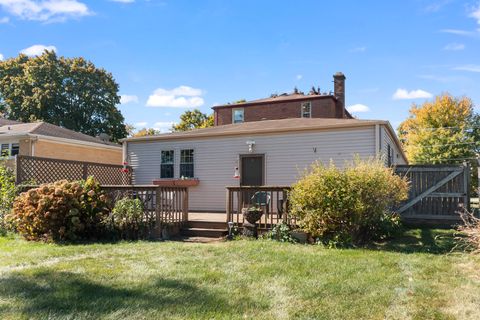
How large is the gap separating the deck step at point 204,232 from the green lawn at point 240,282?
5.16ft

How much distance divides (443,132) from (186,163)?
1044 inches

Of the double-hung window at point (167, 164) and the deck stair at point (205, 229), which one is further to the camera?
the double-hung window at point (167, 164)

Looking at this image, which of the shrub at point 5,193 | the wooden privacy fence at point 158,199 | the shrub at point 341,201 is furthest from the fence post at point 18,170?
the shrub at point 341,201

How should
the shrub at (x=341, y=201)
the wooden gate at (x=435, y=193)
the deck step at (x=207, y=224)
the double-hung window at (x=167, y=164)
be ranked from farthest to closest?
1. the double-hung window at (x=167, y=164)
2. the wooden gate at (x=435, y=193)
3. the deck step at (x=207, y=224)
4. the shrub at (x=341, y=201)

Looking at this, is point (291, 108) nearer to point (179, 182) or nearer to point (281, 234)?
point (179, 182)

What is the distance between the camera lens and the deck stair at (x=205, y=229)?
8.92m

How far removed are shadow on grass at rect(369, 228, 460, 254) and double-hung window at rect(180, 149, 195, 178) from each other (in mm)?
7693

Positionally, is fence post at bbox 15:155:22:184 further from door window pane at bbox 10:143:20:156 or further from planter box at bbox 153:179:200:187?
door window pane at bbox 10:143:20:156

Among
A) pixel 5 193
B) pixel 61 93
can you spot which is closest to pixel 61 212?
pixel 5 193

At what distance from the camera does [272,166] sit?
12.9m

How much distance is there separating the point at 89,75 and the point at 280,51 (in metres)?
25.7

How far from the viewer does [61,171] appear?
12.3 meters

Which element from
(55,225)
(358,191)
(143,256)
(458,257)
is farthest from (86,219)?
(458,257)

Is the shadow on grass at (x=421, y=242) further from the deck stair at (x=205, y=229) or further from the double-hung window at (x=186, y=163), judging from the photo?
the double-hung window at (x=186, y=163)
